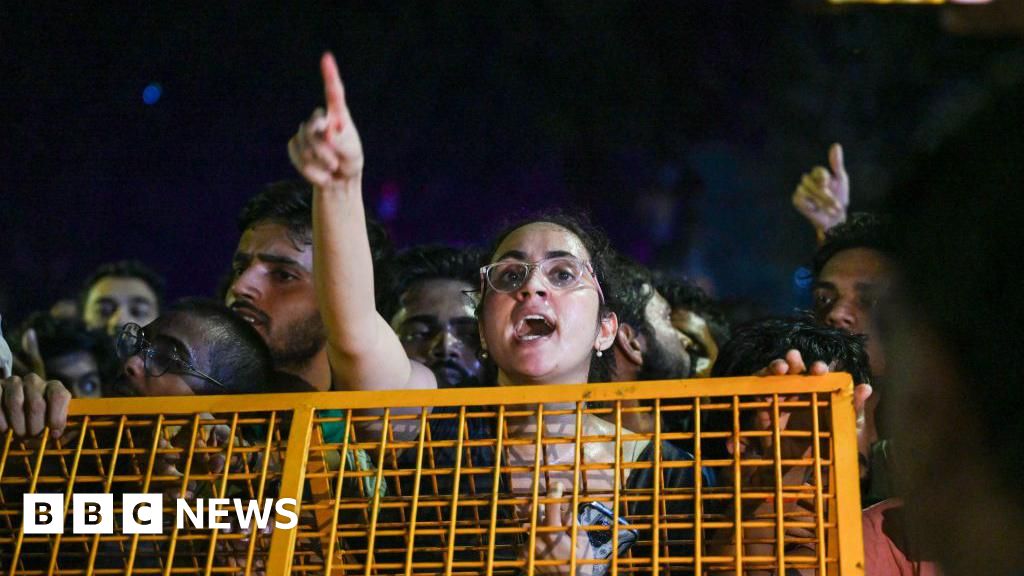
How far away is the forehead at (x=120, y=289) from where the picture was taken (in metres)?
5.00

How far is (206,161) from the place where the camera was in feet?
22.1

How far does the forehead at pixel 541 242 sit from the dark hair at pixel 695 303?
1.41 metres

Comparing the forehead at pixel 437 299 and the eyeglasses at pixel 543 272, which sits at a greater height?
the forehead at pixel 437 299

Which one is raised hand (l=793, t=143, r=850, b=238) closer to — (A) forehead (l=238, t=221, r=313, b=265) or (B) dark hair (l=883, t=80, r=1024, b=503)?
(A) forehead (l=238, t=221, r=313, b=265)

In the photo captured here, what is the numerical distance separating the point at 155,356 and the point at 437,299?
1.04 m

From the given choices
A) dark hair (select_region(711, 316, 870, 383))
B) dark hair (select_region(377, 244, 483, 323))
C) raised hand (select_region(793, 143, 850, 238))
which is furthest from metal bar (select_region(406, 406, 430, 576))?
raised hand (select_region(793, 143, 850, 238))

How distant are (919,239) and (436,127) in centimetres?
650

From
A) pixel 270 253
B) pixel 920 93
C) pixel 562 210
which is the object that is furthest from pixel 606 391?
pixel 920 93

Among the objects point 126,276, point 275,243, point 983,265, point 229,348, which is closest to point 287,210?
point 275,243

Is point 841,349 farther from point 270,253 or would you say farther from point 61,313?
point 61,313

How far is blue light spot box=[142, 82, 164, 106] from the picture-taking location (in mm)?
6562

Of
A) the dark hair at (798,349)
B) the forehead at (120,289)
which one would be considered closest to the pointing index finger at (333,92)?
the dark hair at (798,349)

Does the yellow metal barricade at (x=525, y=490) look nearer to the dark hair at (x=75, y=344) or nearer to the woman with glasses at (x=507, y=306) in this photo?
the woman with glasses at (x=507, y=306)

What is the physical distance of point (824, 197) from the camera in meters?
3.68
